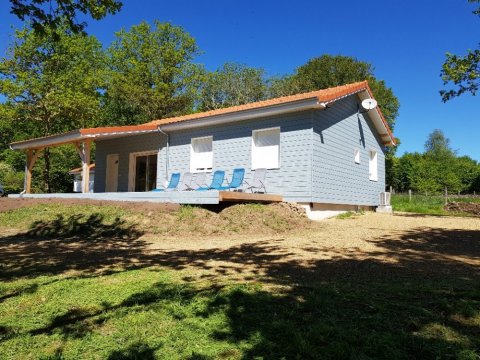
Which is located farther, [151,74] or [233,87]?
[233,87]

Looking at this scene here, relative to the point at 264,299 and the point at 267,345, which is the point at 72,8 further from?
the point at 267,345

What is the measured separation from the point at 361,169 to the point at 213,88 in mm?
27761

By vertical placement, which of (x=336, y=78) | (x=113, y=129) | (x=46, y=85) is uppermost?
(x=336, y=78)

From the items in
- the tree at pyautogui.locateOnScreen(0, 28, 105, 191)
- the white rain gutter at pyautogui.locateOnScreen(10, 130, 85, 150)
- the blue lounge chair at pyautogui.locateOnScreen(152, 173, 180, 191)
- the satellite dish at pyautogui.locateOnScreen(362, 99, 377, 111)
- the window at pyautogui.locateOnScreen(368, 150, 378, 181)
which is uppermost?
the tree at pyautogui.locateOnScreen(0, 28, 105, 191)

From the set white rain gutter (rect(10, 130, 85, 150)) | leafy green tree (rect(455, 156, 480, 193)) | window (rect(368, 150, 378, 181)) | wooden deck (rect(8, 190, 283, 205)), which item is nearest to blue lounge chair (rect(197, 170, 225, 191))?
wooden deck (rect(8, 190, 283, 205))

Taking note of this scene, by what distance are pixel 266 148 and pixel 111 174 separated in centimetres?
915

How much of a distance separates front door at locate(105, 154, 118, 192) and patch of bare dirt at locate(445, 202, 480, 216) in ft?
51.7

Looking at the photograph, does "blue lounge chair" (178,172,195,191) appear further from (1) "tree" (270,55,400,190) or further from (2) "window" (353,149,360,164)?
(1) "tree" (270,55,400,190)

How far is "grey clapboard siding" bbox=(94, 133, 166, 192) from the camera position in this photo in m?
16.8

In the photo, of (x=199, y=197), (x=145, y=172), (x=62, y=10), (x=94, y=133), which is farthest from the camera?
(x=145, y=172)

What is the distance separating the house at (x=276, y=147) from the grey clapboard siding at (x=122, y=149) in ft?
0.15

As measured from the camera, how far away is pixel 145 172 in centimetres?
1792

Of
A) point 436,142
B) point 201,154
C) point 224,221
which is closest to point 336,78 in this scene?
point 201,154

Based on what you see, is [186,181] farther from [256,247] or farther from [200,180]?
[256,247]
